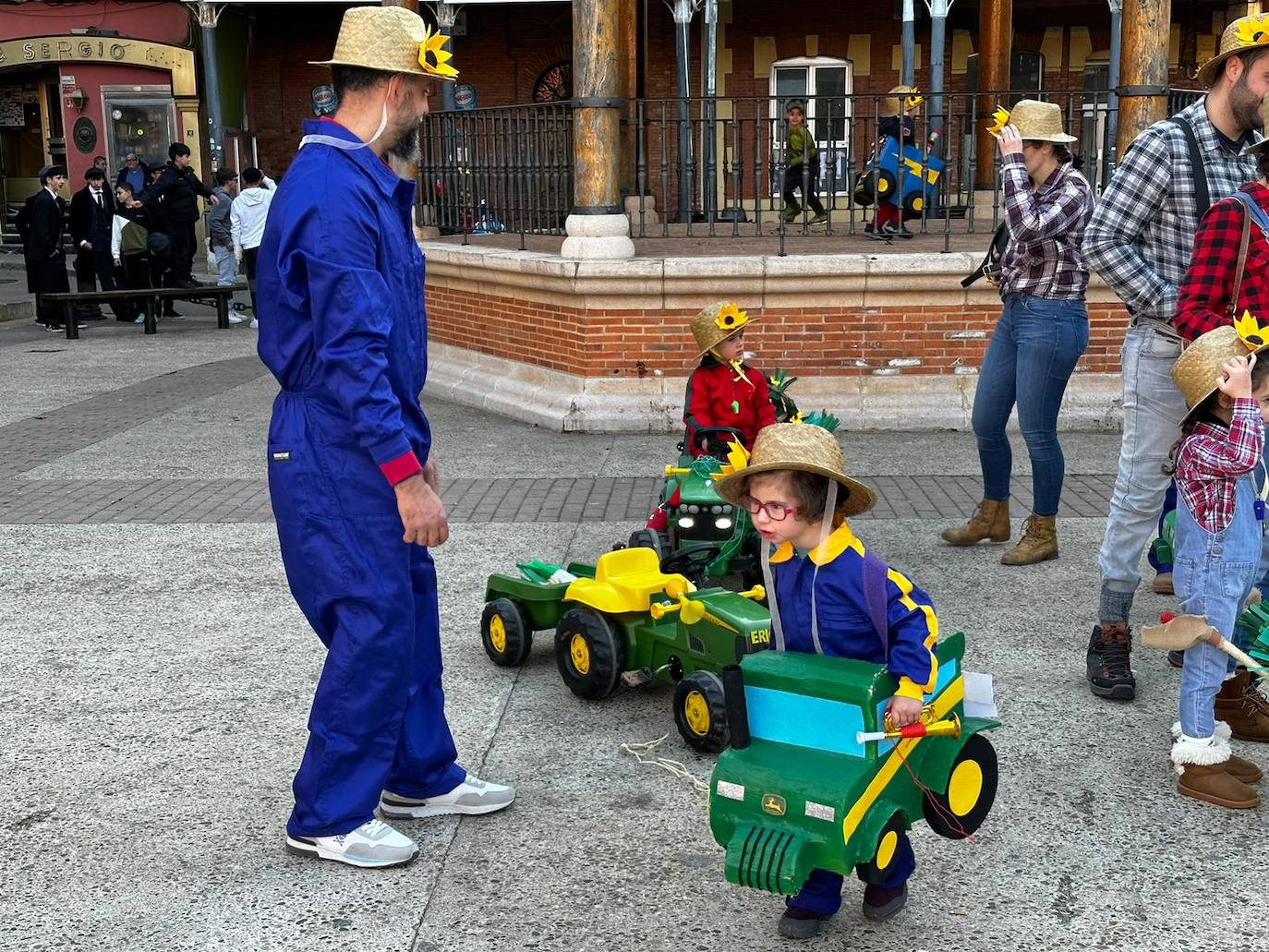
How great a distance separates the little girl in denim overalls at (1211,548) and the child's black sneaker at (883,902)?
1094 mm

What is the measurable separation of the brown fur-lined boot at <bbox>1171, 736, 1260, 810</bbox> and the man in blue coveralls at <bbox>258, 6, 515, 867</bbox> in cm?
212

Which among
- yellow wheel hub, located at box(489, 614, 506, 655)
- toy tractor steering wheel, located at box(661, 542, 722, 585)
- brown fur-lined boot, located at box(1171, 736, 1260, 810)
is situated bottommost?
brown fur-lined boot, located at box(1171, 736, 1260, 810)

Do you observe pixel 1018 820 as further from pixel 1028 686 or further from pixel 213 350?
pixel 213 350

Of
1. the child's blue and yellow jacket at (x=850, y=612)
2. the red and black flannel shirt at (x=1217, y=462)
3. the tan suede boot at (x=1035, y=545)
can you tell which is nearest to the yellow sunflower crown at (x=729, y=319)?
the tan suede boot at (x=1035, y=545)

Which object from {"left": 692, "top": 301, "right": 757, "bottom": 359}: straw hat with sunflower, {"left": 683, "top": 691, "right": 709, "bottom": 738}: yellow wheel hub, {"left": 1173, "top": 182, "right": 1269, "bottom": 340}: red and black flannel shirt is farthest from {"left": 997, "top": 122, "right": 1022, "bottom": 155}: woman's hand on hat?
{"left": 683, "top": 691, "right": 709, "bottom": 738}: yellow wheel hub

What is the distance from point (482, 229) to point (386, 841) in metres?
7.93

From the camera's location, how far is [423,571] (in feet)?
11.8

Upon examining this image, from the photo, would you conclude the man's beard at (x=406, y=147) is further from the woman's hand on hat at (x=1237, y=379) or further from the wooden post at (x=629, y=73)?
the wooden post at (x=629, y=73)

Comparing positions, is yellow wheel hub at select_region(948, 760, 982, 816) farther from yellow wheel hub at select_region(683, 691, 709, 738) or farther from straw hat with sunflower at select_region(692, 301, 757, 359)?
straw hat with sunflower at select_region(692, 301, 757, 359)

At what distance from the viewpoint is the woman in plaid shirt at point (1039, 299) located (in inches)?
223

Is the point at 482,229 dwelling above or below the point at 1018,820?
above

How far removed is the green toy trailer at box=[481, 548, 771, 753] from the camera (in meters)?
4.12

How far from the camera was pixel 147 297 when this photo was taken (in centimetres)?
1528

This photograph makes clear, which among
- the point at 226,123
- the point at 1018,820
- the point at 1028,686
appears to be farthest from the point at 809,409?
the point at 226,123
